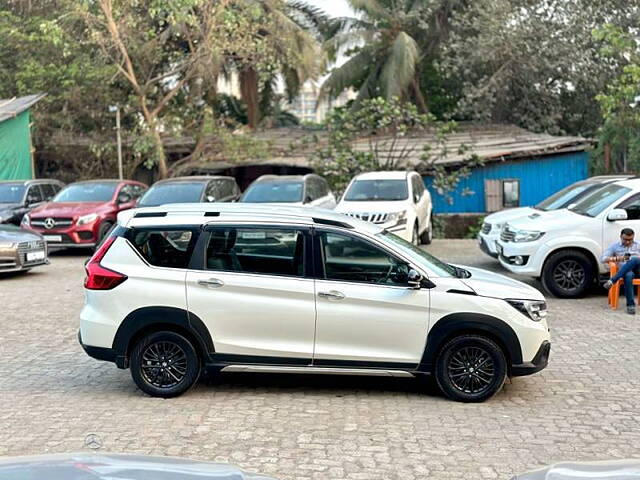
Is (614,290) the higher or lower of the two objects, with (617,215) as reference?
lower

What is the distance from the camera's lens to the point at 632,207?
1221 centimetres

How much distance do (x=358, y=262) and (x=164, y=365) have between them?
1.93 meters

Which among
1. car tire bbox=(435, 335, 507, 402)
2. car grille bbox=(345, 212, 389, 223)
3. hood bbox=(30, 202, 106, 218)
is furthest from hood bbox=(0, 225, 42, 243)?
car tire bbox=(435, 335, 507, 402)

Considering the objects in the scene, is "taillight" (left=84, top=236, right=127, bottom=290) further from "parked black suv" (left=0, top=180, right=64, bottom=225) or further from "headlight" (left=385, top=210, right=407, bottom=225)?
"parked black suv" (left=0, top=180, right=64, bottom=225)

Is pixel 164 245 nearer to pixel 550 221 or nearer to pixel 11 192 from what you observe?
pixel 550 221

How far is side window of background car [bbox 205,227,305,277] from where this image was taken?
699 centimetres

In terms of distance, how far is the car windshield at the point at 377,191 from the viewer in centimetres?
1752

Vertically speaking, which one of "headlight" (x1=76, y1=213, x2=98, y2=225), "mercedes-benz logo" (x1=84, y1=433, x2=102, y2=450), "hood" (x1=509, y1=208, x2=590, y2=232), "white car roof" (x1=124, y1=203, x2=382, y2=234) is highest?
"white car roof" (x1=124, y1=203, x2=382, y2=234)

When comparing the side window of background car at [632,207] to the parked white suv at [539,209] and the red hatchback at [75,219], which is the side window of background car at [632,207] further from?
the red hatchback at [75,219]

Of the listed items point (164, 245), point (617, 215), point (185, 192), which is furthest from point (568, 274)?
point (185, 192)

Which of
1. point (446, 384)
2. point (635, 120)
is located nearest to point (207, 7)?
point (635, 120)

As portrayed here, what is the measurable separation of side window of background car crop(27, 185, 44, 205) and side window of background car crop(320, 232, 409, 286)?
1466 cm

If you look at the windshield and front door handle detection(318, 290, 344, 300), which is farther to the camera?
the windshield

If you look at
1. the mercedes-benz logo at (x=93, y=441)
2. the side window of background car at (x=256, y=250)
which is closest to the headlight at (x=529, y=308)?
the side window of background car at (x=256, y=250)
